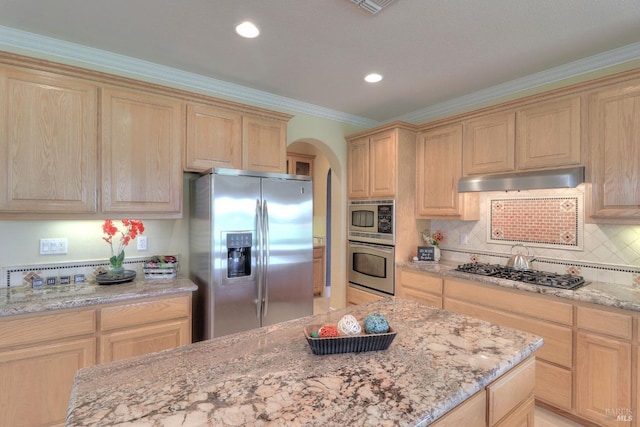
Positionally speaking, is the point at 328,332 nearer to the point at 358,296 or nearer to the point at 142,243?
the point at 142,243

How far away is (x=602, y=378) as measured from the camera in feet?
6.57

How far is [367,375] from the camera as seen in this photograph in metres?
1.05

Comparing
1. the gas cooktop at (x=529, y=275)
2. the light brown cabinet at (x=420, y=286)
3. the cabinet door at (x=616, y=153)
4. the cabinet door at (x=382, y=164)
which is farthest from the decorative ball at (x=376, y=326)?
the cabinet door at (x=382, y=164)

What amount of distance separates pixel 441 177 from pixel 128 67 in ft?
9.89

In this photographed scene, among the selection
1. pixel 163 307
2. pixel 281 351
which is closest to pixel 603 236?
pixel 281 351

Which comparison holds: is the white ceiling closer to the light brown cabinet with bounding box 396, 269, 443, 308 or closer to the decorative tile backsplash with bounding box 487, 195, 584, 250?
the decorative tile backsplash with bounding box 487, 195, 584, 250

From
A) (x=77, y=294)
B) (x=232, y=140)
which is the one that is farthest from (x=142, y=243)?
(x=232, y=140)

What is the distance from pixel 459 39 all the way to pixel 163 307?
2.77 meters

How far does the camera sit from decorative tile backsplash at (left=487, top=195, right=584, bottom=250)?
259 centimetres

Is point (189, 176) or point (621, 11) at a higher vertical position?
point (621, 11)

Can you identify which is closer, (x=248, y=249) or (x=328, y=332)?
(x=328, y=332)

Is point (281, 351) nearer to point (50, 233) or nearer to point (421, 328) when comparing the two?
point (421, 328)

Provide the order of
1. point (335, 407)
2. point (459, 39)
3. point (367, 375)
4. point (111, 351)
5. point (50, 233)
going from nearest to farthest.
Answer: point (335, 407) → point (367, 375) → point (111, 351) → point (459, 39) → point (50, 233)

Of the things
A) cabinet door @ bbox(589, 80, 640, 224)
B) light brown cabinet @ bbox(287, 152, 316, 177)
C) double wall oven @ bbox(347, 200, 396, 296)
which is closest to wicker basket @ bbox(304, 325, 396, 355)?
cabinet door @ bbox(589, 80, 640, 224)
